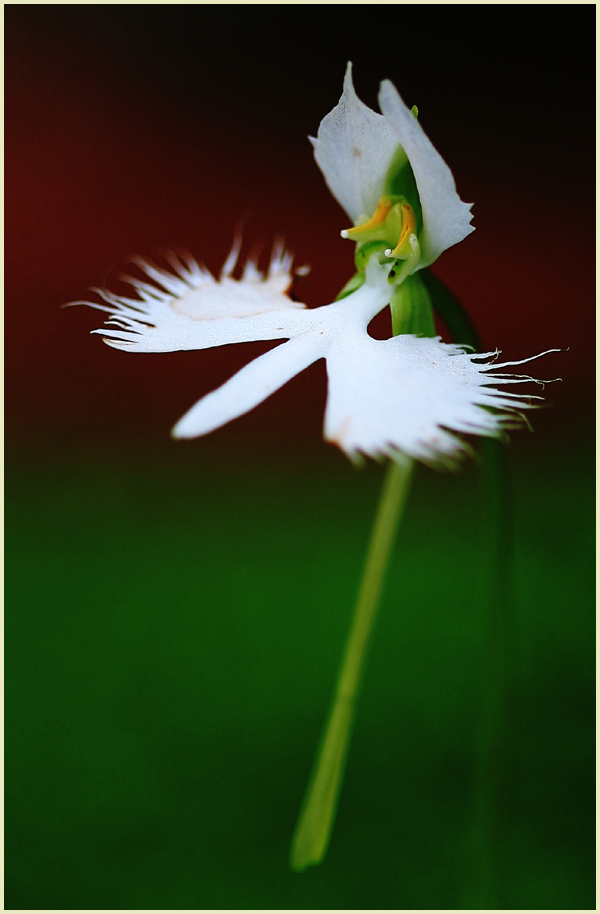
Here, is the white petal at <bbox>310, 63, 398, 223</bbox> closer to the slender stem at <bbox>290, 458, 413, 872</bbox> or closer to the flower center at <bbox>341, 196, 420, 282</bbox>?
the flower center at <bbox>341, 196, 420, 282</bbox>

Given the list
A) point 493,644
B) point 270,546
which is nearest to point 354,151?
point 493,644

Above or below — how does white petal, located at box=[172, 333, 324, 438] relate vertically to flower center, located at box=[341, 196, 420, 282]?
below

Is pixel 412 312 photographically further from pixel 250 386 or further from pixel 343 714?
pixel 343 714

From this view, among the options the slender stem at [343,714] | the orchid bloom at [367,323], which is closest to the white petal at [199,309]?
the orchid bloom at [367,323]

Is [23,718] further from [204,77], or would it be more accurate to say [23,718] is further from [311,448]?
[204,77]

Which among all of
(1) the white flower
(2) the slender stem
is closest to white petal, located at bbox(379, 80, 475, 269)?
(1) the white flower

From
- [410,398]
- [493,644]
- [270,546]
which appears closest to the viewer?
[410,398]
